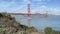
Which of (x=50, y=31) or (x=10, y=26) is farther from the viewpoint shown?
(x=10, y=26)

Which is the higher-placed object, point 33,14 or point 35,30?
point 33,14

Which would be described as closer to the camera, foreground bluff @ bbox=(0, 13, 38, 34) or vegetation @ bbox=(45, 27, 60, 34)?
foreground bluff @ bbox=(0, 13, 38, 34)

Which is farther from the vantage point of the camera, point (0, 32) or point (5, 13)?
point (5, 13)

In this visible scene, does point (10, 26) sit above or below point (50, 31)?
above

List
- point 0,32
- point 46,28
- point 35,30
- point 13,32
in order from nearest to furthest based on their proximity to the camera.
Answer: point 0,32, point 13,32, point 46,28, point 35,30

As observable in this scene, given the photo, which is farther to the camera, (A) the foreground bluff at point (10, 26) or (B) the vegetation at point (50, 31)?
(B) the vegetation at point (50, 31)

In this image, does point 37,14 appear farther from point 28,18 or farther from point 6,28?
point 6,28

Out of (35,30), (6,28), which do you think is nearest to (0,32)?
(6,28)

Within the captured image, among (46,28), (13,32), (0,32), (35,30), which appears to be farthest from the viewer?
(35,30)
